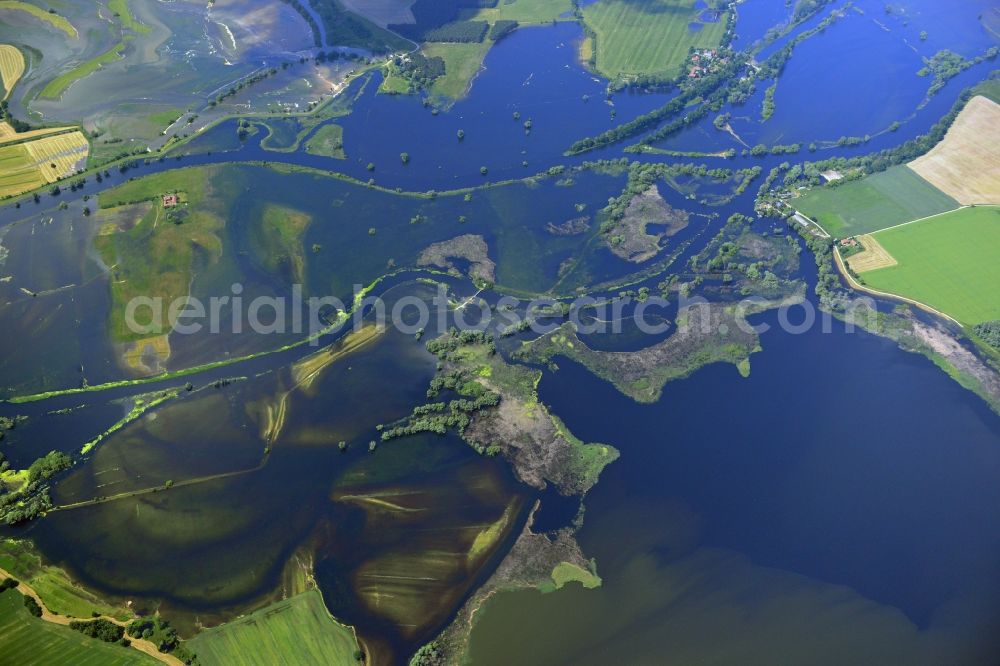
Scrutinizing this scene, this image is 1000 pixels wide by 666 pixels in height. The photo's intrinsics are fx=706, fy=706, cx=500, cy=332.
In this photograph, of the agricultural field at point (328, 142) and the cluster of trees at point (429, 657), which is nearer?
the cluster of trees at point (429, 657)

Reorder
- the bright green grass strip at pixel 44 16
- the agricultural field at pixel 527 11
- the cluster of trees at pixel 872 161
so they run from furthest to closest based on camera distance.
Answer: the agricultural field at pixel 527 11
the bright green grass strip at pixel 44 16
the cluster of trees at pixel 872 161

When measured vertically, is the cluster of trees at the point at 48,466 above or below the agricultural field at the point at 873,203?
below

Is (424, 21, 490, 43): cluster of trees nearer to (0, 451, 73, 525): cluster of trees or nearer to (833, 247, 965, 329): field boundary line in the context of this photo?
(833, 247, 965, 329): field boundary line

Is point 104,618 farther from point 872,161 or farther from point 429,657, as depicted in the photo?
point 872,161

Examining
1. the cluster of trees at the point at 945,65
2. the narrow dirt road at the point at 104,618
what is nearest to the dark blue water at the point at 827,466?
the narrow dirt road at the point at 104,618

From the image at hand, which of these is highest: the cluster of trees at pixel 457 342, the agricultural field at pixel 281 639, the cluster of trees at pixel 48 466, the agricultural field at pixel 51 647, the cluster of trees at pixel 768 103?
the cluster of trees at pixel 768 103

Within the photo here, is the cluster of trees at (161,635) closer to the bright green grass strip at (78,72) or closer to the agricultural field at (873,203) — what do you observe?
the agricultural field at (873,203)

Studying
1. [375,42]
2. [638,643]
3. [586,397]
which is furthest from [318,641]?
[375,42]
